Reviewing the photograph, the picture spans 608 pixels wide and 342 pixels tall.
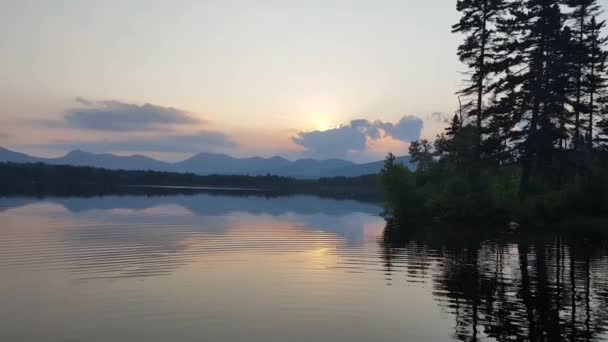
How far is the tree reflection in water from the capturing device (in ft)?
52.1

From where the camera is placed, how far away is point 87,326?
15.9 meters

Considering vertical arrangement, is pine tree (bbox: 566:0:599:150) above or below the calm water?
above

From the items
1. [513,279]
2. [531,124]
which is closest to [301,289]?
[513,279]

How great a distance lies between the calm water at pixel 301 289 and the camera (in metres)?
15.8

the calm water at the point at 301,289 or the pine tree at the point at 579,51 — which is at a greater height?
the pine tree at the point at 579,51

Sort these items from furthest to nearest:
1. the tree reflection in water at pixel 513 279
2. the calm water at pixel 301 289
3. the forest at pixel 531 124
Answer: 1. the forest at pixel 531 124
2. the tree reflection in water at pixel 513 279
3. the calm water at pixel 301 289

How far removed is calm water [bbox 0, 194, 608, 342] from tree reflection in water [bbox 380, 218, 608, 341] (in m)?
0.07

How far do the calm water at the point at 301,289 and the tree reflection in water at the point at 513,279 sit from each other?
0.07 m

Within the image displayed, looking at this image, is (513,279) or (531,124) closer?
(513,279)

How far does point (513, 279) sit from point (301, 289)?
9.46 metres

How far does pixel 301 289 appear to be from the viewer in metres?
21.8

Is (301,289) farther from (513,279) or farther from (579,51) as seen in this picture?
(579,51)

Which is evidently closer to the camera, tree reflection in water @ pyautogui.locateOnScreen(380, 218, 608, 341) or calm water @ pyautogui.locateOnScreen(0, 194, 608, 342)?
calm water @ pyautogui.locateOnScreen(0, 194, 608, 342)

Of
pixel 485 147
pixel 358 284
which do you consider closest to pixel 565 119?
pixel 485 147
